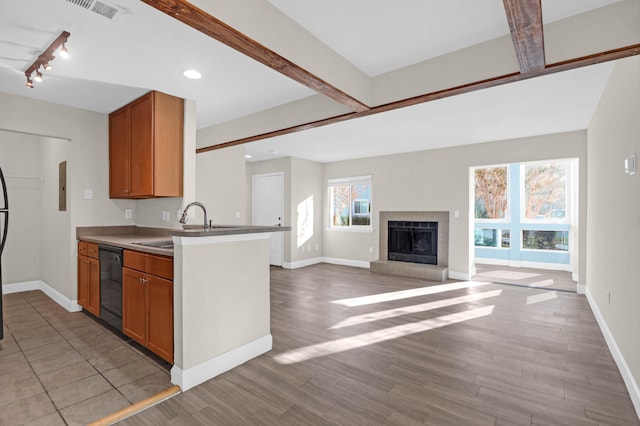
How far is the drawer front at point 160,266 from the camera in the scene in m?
2.29

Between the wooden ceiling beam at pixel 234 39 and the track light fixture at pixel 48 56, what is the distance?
3.77 feet

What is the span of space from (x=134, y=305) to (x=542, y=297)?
5174 mm

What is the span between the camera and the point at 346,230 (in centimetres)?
727

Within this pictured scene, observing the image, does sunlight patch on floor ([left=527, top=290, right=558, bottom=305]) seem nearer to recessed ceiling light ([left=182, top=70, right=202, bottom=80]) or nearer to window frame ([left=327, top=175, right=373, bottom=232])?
window frame ([left=327, top=175, right=373, bottom=232])

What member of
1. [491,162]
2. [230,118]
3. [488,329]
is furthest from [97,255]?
[491,162]

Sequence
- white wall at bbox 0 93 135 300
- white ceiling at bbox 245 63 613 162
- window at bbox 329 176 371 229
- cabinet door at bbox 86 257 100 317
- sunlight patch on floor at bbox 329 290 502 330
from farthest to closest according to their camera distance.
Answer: window at bbox 329 176 371 229
sunlight patch on floor at bbox 329 290 502 330
white wall at bbox 0 93 135 300
cabinet door at bbox 86 257 100 317
white ceiling at bbox 245 63 613 162

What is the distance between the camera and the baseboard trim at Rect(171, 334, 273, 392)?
216cm

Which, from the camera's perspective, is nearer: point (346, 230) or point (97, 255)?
point (97, 255)

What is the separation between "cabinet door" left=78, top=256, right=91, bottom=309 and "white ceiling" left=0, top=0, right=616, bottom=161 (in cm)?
180

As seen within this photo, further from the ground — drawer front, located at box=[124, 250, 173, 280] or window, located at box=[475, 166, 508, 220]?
window, located at box=[475, 166, 508, 220]

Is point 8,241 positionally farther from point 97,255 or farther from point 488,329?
point 488,329

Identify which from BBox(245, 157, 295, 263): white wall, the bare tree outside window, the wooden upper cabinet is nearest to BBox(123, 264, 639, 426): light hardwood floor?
the wooden upper cabinet

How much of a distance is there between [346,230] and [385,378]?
5000 mm

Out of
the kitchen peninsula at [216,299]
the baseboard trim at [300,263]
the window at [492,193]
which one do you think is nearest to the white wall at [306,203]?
the baseboard trim at [300,263]
